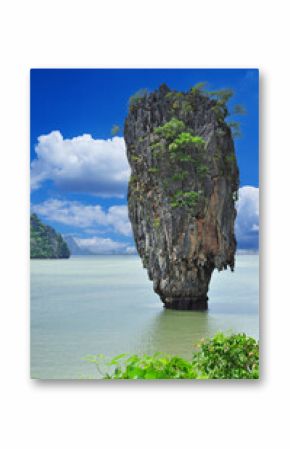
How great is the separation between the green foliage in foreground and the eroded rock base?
1825mm

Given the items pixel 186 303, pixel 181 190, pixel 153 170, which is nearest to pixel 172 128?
pixel 153 170

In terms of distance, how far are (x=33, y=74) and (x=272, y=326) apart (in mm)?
2758

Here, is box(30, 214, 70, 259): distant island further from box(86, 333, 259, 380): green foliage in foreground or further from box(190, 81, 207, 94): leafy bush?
box(190, 81, 207, 94): leafy bush

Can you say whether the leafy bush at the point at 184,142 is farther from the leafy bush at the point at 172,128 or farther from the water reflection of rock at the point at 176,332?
the water reflection of rock at the point at 176,332

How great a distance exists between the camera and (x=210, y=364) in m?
4.20

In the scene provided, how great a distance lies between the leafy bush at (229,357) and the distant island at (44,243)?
1.41 meters

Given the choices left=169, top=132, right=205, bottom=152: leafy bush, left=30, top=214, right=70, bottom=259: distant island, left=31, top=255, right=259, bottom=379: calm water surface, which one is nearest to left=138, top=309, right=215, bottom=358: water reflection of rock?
left=31, top=255, right=259, bottom=379: calm water surface

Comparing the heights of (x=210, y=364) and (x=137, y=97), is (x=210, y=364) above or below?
below

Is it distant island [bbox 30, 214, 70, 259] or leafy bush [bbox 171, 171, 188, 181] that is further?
leafy bush [bbox 171, 171, 188, 181]

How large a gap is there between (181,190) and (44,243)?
9.53ft

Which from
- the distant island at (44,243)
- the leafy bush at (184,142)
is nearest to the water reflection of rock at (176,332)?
the distant island at (44,243)

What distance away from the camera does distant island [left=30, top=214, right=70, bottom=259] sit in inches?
176

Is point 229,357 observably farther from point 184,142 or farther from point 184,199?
point 184,199

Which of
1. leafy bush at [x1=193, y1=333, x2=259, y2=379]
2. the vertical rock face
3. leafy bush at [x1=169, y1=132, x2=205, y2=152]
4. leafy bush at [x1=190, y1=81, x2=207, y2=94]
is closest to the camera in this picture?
leafy bush at [x1=193, y1=333, x2=259, y2=379]
